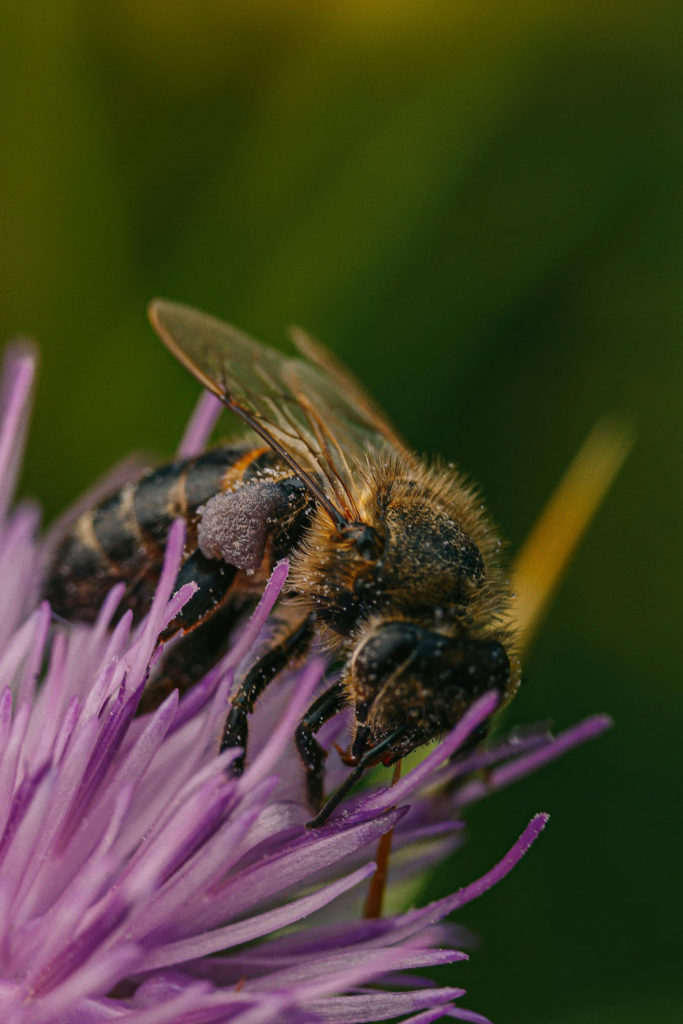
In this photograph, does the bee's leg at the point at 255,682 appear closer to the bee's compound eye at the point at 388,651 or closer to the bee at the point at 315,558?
the bee at the point at 315,558

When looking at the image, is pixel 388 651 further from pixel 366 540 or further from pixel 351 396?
pixel 351 396

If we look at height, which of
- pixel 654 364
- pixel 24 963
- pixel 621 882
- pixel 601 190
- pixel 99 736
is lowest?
pixel 621 882

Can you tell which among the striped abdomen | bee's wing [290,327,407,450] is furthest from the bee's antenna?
bee's wing [290,327,407,450]

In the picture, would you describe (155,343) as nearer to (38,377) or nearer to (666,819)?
(38,377)

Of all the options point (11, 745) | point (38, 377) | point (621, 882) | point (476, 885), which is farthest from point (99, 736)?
point (621, 882)

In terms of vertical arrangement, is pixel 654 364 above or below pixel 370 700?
above

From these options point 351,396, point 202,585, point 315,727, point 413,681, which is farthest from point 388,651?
point 351,396
